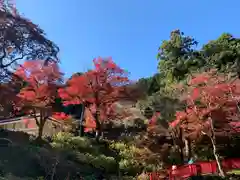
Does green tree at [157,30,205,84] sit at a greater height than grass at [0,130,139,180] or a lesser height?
greater

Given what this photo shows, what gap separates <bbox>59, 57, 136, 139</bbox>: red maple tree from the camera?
22609mm

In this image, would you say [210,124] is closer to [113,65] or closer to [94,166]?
[94,166]

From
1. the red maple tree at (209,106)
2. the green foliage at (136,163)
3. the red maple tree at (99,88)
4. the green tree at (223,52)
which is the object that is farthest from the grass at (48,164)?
the green tree at (223,52)

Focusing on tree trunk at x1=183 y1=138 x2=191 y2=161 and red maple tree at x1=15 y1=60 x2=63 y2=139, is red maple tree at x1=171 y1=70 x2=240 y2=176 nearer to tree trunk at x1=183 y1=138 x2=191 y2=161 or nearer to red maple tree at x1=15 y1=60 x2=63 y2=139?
tree trunk at x1=183 y1=138 x2=191 y2=161

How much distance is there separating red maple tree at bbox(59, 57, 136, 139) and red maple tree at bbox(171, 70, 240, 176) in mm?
5544

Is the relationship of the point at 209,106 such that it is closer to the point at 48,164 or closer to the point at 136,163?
the point at 136,163

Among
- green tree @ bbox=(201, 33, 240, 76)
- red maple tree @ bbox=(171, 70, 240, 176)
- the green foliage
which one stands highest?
green tree @ bbox=(201, 33, 240, 76)

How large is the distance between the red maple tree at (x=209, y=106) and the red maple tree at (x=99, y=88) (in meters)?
5.54

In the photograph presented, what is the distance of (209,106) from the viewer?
54.5 ft

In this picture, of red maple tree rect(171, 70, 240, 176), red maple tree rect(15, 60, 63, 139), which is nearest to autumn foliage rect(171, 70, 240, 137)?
red maple tree rect(171, 70, 240, 176)

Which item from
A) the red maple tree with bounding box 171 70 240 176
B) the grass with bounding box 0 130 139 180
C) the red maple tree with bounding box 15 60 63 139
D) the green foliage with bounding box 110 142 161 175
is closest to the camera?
the grass with bounding box 0 130 139 180

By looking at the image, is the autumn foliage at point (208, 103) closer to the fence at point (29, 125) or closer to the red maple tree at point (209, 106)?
the red maple tree at point (209, 106)

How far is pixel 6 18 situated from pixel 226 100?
12.9 meters

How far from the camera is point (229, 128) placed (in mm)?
21938
